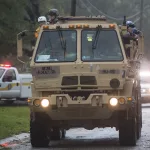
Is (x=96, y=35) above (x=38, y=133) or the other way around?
above

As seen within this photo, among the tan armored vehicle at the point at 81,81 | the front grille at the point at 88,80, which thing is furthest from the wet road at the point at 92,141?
the front grille at the point at 88,80

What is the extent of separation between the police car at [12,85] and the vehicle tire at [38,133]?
14169mm

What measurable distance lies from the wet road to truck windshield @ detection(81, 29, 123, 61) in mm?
2009

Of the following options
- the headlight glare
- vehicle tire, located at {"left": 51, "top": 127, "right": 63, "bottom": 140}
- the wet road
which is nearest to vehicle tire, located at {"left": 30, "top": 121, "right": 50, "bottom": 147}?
the wet road

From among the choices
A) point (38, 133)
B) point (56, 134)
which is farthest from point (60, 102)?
point (56, 134)

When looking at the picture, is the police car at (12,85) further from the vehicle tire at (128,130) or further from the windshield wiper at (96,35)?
the vehicle tire at (128,130)

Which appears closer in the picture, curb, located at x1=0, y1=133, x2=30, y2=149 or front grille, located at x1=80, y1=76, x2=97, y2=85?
front grille, located at x1=80, y1=76, x2=97, y2=85

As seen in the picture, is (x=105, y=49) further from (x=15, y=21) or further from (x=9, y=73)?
(x=15, y=21)

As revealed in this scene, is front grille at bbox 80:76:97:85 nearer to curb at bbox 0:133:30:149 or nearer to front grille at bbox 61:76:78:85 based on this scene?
front grille at bbox 61:76:78:85

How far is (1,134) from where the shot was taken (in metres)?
16.3

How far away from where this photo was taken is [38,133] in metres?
14.0

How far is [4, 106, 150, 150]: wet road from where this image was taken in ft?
45.5

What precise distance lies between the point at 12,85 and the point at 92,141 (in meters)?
13.3

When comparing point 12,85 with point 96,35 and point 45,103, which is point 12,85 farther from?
point 45,103
